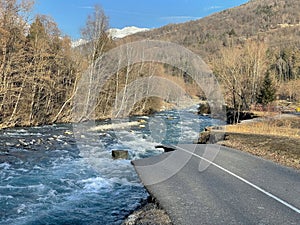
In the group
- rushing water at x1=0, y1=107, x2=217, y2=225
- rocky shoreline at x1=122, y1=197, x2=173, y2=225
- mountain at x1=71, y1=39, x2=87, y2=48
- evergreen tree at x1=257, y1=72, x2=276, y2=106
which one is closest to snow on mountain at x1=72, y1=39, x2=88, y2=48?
mountain at x1=71, y1=39, x2=87, y2=48

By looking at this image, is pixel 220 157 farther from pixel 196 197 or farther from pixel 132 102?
pixel 132 102

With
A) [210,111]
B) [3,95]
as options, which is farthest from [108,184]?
[210,111]

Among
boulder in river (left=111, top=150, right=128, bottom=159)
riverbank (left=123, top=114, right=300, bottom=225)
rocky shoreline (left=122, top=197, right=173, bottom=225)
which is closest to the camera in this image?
rocky shoreline (left=122, top=197, right=173, bottom=225)

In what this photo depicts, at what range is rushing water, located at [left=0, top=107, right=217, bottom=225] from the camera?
8.80 m

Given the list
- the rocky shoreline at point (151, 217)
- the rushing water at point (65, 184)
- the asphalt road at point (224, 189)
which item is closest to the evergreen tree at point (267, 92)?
the rushing water at point (65, 184)

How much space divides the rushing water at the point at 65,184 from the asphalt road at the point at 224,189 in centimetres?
112

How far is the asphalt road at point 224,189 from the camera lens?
6668 mm

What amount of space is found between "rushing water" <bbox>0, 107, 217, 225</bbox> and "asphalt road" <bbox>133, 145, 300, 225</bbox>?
1122 mm

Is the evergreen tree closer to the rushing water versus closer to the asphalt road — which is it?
the rushing water

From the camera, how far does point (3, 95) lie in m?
28.2

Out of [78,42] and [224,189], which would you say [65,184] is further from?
[78,42]

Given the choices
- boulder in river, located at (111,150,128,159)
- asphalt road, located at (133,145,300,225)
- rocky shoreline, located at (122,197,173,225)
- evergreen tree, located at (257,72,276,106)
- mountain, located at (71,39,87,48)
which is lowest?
boulder in river, located at (111,150,128,159)

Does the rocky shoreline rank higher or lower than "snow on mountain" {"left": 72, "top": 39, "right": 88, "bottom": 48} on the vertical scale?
lower

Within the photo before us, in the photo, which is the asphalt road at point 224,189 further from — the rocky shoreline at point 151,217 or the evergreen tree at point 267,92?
the evergreen tree at point 267,92
